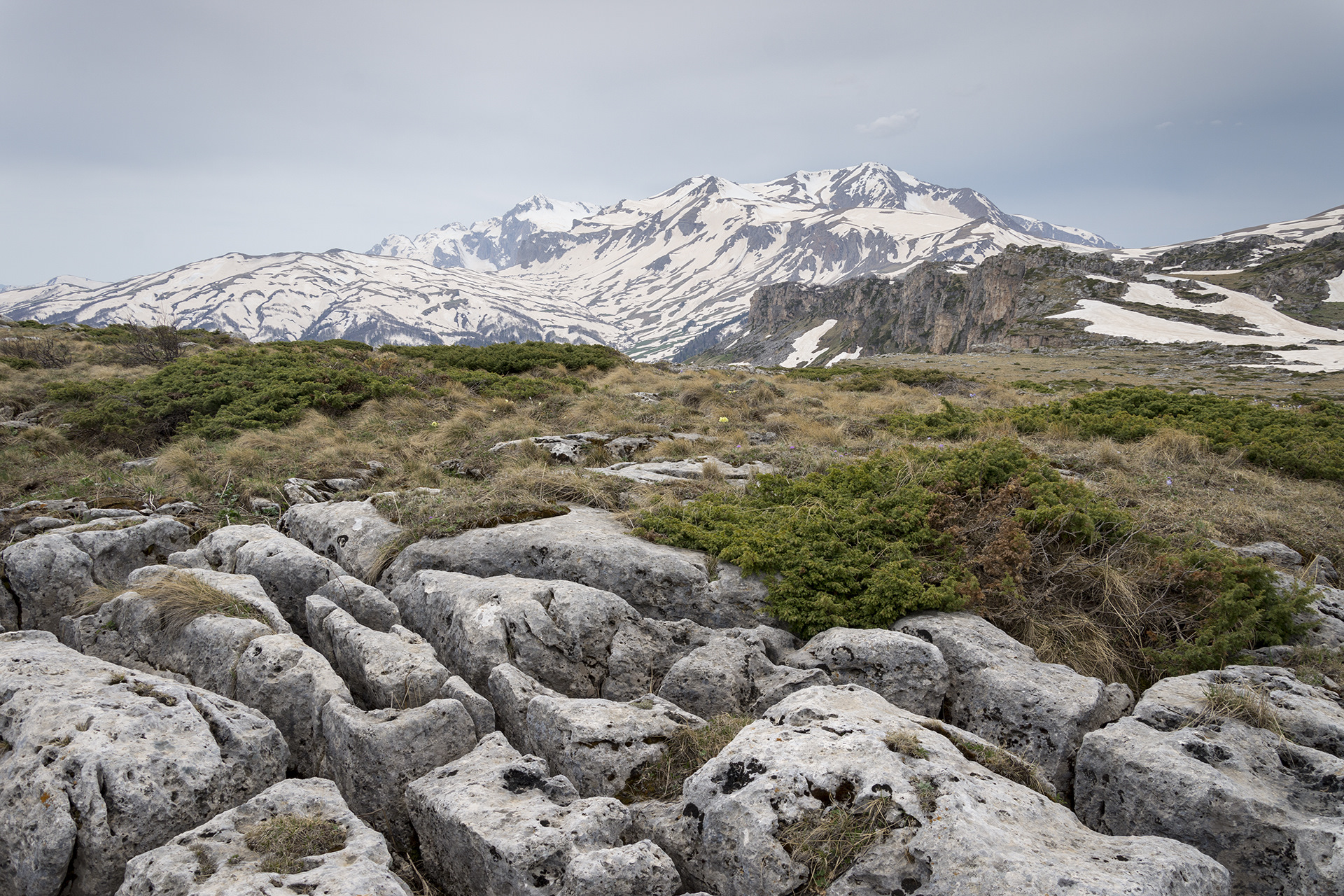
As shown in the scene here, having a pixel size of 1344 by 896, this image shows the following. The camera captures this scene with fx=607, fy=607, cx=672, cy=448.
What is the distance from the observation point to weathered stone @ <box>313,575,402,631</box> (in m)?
7.79

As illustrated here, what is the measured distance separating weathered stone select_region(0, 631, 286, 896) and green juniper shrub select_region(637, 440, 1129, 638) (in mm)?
5337

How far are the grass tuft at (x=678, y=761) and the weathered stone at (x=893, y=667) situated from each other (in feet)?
4.86

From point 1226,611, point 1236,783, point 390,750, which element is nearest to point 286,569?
point 390,750

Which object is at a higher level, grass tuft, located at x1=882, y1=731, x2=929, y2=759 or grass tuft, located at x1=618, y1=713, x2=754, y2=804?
grass tuft, located at x1=882, y1=731, x2=929, y2=759

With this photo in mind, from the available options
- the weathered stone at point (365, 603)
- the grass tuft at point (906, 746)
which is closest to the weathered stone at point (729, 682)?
the grass tuft at point (906, 746)

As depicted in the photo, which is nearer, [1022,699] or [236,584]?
[1022,699]

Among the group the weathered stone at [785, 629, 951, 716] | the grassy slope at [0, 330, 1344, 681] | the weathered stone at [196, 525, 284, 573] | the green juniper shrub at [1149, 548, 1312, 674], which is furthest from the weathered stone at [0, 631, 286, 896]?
the green juniper shrub at [1149, 548, 1312, 674]

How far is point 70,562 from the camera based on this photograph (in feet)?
26.6

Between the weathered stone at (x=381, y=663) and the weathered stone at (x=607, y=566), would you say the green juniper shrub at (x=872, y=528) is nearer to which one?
the weathered stone at (x=607, y=566)

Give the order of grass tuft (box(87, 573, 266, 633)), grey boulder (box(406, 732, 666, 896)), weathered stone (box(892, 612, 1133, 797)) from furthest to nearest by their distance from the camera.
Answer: grass tuft (box(87, 573, 266, 633)) → weathered stone (box(892, 612, 1133, 797)) → grey boulder (box(406, 732, 666, 896))

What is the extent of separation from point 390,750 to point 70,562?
634 cm

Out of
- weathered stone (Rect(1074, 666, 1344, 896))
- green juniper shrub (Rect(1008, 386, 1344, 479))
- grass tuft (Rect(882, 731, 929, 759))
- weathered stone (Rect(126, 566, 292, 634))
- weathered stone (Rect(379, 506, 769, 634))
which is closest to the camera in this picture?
weathered stone (Rect(1074, 666, 1344, 896))

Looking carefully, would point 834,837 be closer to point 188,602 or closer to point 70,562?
point 188,602

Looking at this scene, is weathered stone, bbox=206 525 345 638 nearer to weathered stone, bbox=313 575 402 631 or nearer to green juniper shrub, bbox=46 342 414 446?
weathered stone, bbox=313 575 402 631
